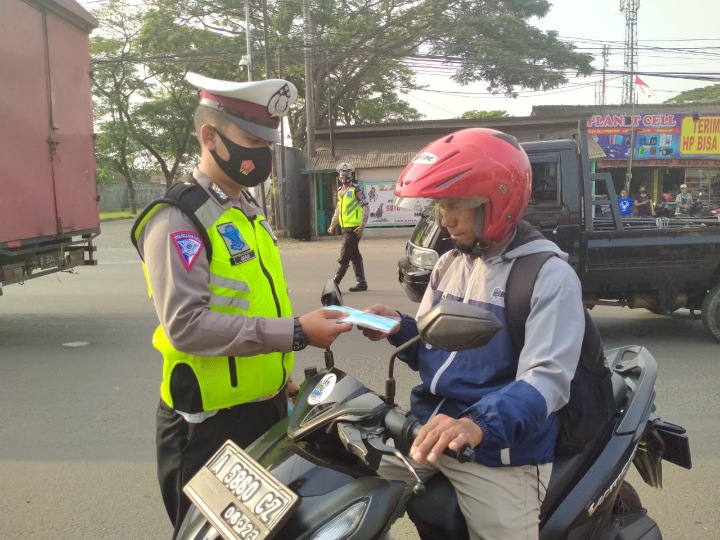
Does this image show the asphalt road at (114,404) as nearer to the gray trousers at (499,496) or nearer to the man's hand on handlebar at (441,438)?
the gray trousers at (499,496)

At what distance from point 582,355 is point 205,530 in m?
1.10

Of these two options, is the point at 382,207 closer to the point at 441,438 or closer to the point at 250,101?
the point at 250,101

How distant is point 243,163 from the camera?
6.57 ft

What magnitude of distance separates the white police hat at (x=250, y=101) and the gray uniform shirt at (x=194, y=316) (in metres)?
0.36

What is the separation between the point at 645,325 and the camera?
7.10m

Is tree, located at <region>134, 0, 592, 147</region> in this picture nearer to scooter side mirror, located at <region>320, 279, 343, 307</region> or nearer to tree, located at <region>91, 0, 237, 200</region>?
tree, located at <region>91, 0, 237, 200</region>

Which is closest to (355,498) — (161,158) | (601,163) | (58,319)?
(58,319)

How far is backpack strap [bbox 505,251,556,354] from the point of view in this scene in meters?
1.72

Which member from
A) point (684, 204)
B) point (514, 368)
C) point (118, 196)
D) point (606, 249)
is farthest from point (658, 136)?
point (118, 196)

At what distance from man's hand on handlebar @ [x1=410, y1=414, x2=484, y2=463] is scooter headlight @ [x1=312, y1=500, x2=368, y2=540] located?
0.58ft

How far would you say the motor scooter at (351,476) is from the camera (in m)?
1.41

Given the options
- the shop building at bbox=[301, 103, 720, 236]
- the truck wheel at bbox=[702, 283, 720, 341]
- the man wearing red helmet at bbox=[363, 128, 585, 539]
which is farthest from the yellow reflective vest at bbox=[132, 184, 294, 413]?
the shop building at bbox=[301, 103, 720, 236]

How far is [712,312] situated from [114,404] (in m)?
5.45

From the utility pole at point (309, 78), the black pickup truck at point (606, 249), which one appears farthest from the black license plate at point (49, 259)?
the utility pole at point (309, 78)
